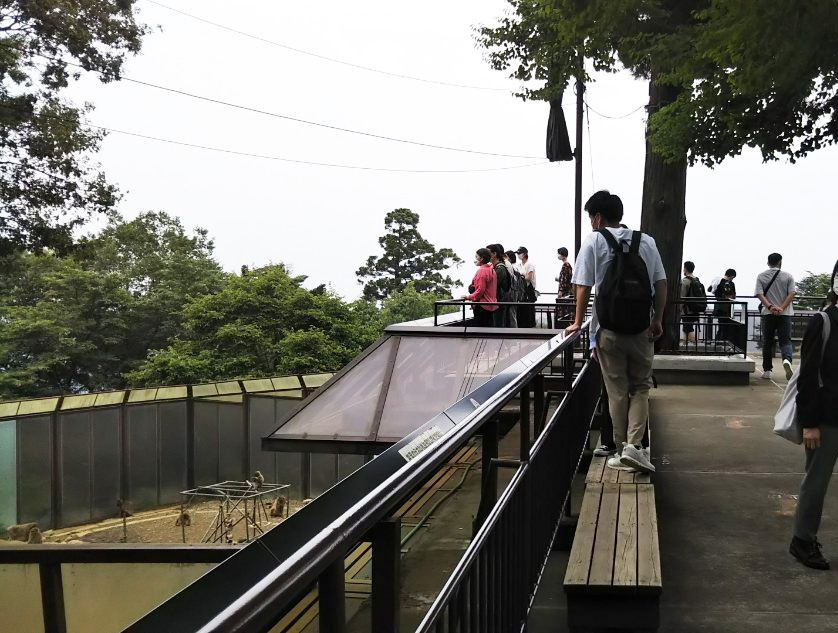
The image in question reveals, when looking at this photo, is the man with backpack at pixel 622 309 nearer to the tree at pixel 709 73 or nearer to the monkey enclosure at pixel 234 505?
the tree at pixel 709 73

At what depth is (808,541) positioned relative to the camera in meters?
4.61

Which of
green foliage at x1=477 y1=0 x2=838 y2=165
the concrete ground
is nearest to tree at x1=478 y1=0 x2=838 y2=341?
green foliage at x1=477 y1=0 x2=838 y2=165

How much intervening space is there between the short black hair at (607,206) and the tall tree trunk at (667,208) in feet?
30.0

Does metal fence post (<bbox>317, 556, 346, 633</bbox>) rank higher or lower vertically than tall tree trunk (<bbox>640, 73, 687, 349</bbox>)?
lower

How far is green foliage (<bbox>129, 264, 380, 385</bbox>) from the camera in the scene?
43.0 m

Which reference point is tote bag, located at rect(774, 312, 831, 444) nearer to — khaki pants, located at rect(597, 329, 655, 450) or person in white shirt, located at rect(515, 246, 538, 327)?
khaki pants, located at rect(597, 329, 655, 450)

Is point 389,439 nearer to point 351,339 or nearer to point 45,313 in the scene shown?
point 351,339

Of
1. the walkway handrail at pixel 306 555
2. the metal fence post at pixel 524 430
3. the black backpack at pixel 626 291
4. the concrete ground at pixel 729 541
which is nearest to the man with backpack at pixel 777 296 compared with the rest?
the concrete ground at pixel 729 541

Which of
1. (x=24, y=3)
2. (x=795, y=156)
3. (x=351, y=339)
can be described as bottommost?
(x=351, y=339)

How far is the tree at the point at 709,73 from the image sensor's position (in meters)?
9.17

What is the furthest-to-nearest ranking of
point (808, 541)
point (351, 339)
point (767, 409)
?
point (351, 339), point (767, 409), point (808, 541)

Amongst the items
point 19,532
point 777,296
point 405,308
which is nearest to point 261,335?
point 405,308

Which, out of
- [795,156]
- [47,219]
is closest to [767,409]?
[795,156]

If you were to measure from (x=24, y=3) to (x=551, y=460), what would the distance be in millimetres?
32626
